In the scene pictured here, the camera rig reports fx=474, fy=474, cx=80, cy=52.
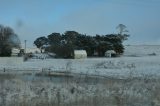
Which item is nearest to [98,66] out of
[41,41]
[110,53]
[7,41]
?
[110,53]

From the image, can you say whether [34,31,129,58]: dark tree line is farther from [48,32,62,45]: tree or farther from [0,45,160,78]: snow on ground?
[0,45,160,78]: snow on ground

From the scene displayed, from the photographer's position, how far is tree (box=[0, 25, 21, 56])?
429 ft

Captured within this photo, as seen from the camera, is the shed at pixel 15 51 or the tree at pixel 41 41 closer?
the shed at pixel 15 51

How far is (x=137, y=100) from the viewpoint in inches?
576

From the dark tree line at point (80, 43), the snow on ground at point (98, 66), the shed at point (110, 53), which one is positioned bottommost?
the snow on ground at point (98, 66)

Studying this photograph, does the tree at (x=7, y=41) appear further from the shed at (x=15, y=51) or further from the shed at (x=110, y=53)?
the shed at (x=110, y=53)

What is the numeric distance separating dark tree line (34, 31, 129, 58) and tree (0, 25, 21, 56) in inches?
427

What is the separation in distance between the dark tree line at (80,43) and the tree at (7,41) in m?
10.8

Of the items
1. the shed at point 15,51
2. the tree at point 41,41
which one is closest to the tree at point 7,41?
the shed at point 15,51

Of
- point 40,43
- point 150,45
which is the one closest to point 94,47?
point 40,43

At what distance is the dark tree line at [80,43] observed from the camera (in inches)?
5331

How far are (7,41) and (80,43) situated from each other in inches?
891

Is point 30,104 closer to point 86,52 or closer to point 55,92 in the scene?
point 55,92

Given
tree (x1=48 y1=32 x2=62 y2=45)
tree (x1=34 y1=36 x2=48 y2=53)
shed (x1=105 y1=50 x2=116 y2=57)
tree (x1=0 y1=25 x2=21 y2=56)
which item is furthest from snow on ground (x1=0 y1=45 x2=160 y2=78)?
tree (x1=34 y1=36 x2=48 y2=53)
